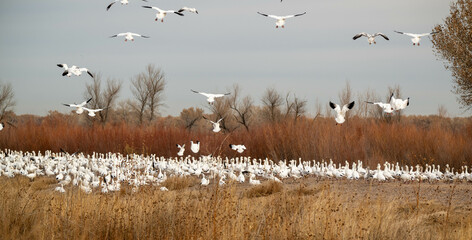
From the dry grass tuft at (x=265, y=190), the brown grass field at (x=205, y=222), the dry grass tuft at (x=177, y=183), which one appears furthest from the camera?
the dry grass tuft at (x=177, y=183)

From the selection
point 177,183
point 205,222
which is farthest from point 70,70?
point 205,222

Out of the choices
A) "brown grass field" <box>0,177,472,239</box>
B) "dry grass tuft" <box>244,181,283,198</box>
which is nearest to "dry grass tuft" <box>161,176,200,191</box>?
"dry grass tuft" <box>244,181,283,198</box>

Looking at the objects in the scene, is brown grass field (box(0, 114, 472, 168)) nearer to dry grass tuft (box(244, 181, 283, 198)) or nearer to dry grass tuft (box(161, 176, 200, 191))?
dry grass tuft (box(161, 176, 200, 191))

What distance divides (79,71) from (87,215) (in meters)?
6.71

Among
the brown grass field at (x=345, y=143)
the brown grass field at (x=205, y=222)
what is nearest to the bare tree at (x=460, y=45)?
the brown grass field at (x=345, y=143)

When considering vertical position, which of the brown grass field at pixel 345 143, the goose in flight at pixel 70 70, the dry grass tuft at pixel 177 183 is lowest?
the dry grass tuft at pixel 177 183

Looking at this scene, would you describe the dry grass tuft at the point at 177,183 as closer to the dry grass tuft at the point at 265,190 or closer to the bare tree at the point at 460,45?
the dry grass tuft at the point at 265,190

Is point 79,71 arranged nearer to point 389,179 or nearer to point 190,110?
point 389,179

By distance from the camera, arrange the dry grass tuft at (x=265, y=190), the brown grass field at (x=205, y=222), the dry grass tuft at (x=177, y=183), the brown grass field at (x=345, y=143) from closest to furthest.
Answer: the brown grass field at (x=205, y=222), the dry grass tuft at (x=265, y=190), the dry grass tuft at (x=177, y=183), the brown grass field at (x=345, y=143)

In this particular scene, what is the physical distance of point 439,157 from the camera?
65.0 ft

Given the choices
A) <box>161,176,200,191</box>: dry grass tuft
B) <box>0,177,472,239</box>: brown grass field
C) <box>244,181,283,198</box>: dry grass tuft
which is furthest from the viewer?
<box>161,176,200,191</box>: dry grass tuft

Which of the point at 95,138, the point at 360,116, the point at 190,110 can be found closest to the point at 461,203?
the point at 360,116

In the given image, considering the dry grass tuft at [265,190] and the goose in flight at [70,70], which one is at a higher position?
the goose in flight at [70,70]

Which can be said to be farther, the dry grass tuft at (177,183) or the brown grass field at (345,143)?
the brown grass field at (345,143)
